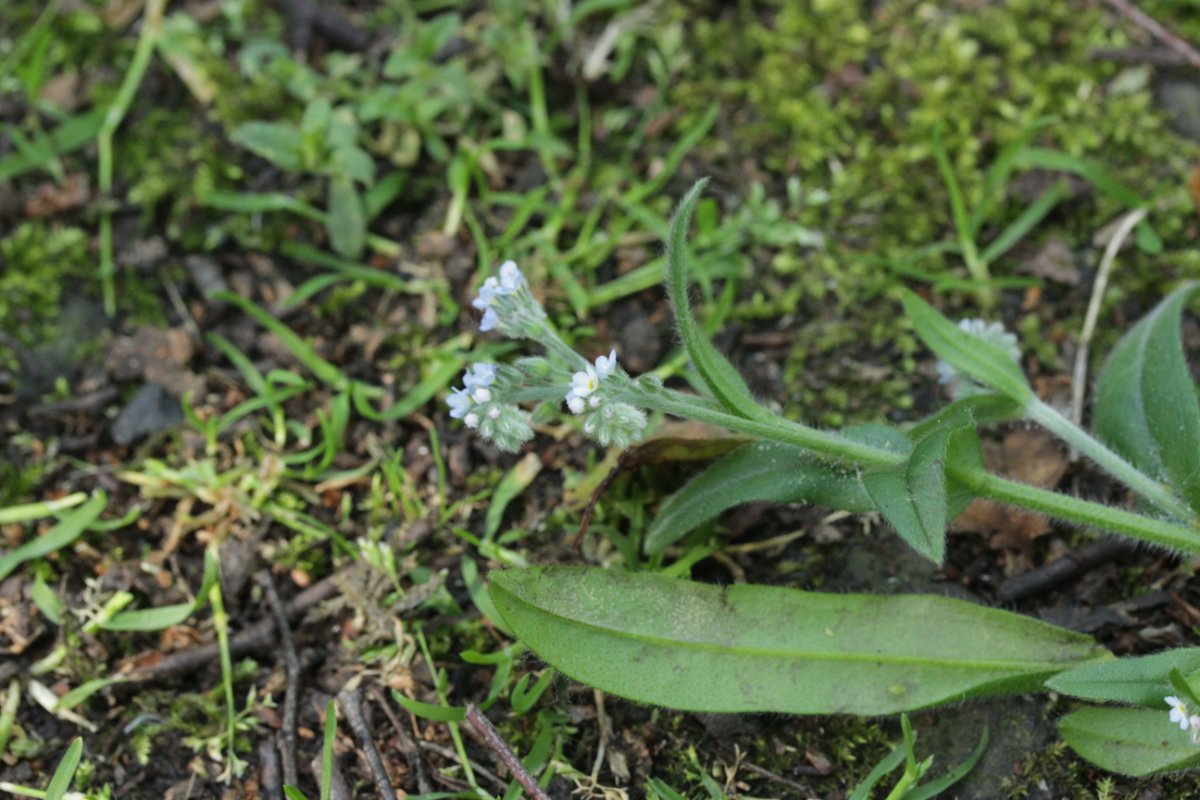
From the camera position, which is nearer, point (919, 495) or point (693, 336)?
point (919, 495)

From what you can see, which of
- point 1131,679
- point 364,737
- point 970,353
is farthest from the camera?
point 970,353

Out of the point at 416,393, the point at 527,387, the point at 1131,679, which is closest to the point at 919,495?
the point at 1131,679

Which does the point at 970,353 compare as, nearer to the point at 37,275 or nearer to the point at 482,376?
the point at 482,376

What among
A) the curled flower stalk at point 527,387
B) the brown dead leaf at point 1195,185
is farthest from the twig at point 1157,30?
the curled flower stalk at point 527,387

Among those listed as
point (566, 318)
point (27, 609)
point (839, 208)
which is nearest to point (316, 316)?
point (566, 318)

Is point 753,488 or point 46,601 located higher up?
point 753,488

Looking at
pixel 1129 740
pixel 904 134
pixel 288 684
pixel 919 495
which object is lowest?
pixel 288 684

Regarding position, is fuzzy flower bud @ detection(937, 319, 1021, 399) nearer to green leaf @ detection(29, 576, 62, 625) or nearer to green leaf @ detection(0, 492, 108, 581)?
green leaf @ detection(0, 492, 108, 581)

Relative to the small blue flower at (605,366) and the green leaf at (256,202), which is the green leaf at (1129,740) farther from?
the green leaf at (256,202)

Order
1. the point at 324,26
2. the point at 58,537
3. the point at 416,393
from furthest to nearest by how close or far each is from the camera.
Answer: the point at 324,26 < the point at 416,393 < the point at 58,537
